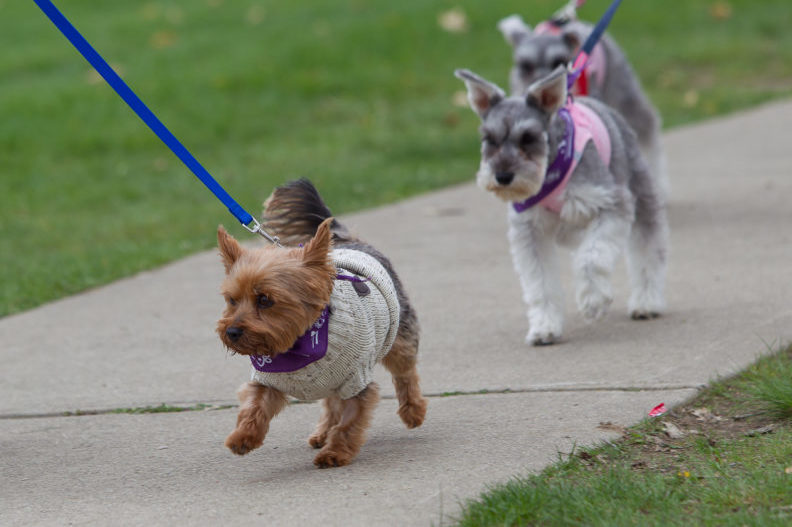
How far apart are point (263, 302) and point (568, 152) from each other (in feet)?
8.25

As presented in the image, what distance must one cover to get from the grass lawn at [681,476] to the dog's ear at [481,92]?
2.05 m

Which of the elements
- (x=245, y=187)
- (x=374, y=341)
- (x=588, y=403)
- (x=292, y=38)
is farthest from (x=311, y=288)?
(x=292, y=38)

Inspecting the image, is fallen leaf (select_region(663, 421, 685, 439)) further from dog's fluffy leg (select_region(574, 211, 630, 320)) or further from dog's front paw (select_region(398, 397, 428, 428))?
dog's fluffy leg (select_region(574, 211, 630, 320))

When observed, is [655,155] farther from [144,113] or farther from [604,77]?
→ [144,113]

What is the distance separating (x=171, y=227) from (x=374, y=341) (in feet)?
19.0

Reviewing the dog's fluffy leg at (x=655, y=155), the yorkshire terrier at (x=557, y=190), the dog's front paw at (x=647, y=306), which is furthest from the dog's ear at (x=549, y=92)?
the dog's fluffy leg at (x=655, y=155)

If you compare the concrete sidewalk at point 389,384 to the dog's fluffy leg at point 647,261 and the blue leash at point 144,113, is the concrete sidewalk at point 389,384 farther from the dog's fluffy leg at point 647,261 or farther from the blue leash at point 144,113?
the blue leash at point 144,113

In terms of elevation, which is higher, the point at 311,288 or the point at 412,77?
the point at 311,288

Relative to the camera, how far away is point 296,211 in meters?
5.18

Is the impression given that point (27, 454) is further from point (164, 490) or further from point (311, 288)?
point (311, 288)

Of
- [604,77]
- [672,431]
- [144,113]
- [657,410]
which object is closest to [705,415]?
[657,410]

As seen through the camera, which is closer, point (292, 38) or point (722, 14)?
point (292, 38)

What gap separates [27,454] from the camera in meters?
5.09

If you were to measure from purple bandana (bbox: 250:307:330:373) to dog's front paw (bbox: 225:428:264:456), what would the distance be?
0.25 metres
